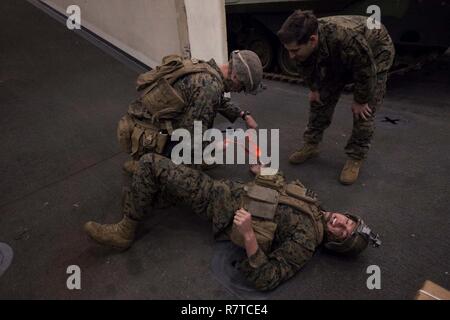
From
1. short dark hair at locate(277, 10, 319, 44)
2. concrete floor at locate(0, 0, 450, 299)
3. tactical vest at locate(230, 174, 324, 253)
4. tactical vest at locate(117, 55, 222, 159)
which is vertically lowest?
concrete floor at locate(0, 0, 450, 299)

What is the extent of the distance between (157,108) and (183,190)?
65cm

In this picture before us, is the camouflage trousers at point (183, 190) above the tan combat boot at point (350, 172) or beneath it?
above

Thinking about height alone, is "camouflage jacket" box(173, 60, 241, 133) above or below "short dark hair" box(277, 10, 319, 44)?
below

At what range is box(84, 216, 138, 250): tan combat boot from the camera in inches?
89.0

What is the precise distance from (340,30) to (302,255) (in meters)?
1.62

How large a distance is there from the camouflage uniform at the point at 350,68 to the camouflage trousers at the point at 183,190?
1.23 metres

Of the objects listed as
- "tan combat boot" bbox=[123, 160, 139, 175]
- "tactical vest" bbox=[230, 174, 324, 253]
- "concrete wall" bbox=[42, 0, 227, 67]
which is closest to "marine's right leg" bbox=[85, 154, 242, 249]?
"tactical vest" bbox=[230, 174, 324, 253]

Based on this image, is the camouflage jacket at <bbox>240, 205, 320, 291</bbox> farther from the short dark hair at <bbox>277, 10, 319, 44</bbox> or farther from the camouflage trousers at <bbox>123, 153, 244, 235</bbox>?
the short dark hair at <bbox>277, 10, 319, 44</bbox>

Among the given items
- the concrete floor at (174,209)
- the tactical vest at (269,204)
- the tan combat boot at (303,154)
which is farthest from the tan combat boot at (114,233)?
the tan combat boot at (303,154)

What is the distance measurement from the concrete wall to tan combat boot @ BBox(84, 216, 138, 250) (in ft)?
8.86

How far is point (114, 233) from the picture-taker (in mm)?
2287

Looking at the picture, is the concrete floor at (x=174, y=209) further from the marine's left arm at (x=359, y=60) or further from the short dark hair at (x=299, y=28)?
the short dark hair at (x=299, y=28)

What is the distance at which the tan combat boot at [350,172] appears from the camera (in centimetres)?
290
